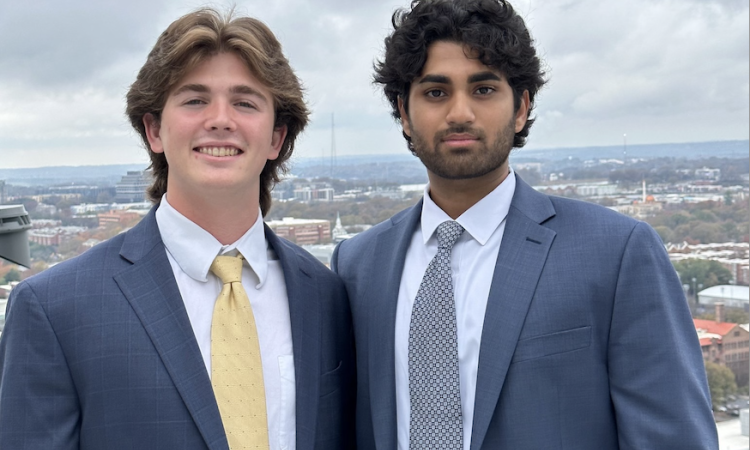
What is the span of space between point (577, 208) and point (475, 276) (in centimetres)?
31

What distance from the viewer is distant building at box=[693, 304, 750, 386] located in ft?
13.8

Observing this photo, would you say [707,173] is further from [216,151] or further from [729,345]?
[216,151]

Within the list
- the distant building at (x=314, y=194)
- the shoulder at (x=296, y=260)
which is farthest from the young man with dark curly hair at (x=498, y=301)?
the distant building at (x=314, y=194)

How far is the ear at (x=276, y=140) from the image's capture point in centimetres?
206

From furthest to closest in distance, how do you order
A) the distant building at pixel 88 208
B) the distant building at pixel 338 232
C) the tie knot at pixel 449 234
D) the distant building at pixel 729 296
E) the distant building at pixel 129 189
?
the distant building at pixel 729 296, the distant building at pixel 338 232, the distant building at pixel 88 208, the distant building at pixel 129 189, the tie knot at pixel 449 234

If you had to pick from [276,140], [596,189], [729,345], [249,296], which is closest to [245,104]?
[276,140]

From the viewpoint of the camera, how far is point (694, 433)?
1712 mm

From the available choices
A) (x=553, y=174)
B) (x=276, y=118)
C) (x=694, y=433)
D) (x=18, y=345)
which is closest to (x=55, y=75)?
(x=276, y=118)

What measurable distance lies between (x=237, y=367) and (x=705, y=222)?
3689 mm

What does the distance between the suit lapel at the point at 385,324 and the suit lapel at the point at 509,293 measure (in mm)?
232

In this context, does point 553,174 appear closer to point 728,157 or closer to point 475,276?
point 728,157

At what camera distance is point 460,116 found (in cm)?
189

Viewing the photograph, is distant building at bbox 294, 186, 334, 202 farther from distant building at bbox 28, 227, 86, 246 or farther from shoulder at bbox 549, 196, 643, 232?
shoulder at bbox 549, 196, 643, 232

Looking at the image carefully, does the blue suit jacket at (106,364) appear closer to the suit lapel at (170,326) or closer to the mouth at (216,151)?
Result: the suit lapel at (170,326)
